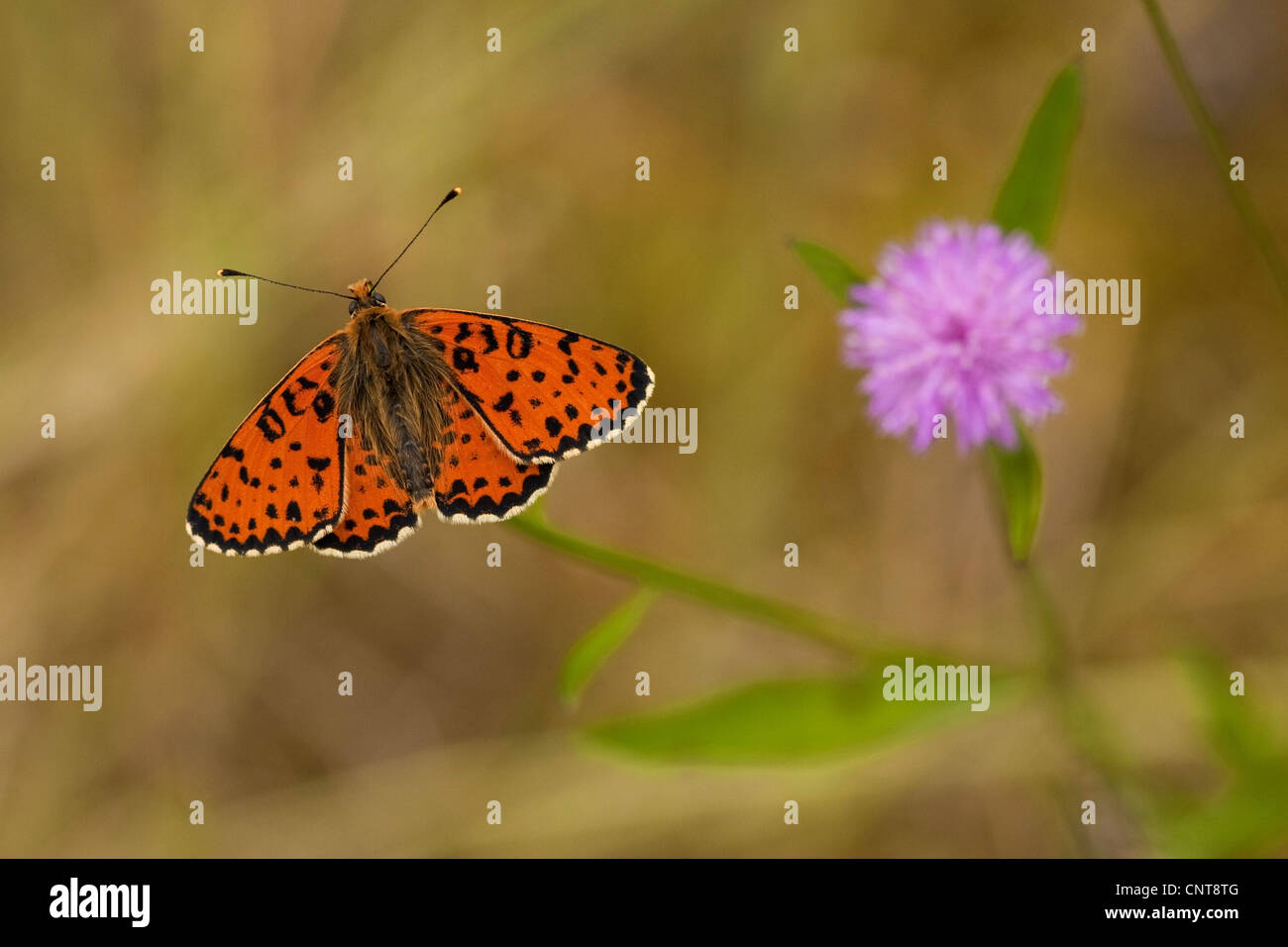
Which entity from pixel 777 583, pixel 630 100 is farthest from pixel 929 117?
pixel 777 583

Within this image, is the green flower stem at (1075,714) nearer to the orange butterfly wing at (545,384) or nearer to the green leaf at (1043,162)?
the green leaf at (1043,162)

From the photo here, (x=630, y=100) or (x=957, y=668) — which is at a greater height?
(x=630, y=100)

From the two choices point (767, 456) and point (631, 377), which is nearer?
point (631, 377)

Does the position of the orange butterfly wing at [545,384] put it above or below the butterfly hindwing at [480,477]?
above

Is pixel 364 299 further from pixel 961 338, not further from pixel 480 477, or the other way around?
pixel 961 338

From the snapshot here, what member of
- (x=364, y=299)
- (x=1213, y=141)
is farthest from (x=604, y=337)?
(x=1213, y=141)

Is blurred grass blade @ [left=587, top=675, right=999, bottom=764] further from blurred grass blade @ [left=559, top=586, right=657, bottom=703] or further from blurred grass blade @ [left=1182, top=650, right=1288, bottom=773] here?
blurred grass blade @ [left=1182, top=650, right=1288, bottom=773]

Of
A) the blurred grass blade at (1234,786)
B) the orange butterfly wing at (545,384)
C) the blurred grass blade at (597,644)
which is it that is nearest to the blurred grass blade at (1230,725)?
the blurred grass blade at (1234,786)

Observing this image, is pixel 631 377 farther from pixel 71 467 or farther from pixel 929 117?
pixel 71 467
